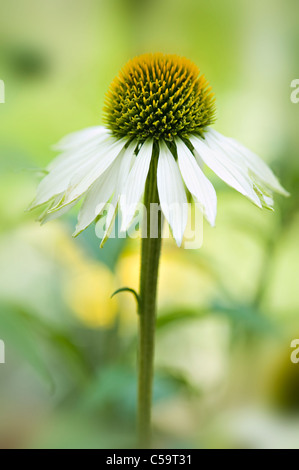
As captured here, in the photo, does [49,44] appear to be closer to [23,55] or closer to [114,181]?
[23,55]

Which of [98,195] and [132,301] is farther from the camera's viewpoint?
[132,301]

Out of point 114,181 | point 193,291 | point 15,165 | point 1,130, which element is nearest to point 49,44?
point 1,130

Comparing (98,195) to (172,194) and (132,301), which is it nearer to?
(172,194)

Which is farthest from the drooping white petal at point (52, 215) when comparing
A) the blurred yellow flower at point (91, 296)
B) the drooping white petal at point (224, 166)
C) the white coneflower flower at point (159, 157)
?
the blurred yellow flower at point (91, 296)

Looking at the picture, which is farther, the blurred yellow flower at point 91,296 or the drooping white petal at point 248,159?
the blurred yellow flower at point 91,296

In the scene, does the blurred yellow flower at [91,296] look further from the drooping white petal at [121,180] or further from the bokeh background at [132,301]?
the drooping white petal at [121,180]

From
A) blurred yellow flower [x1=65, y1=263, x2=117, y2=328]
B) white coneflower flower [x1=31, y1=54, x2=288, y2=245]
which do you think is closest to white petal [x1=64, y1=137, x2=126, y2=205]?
white coneflower flower [x1=31, y1=54, x2=288, y2=245]

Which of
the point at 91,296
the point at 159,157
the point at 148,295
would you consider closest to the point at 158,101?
the point at 159,157
